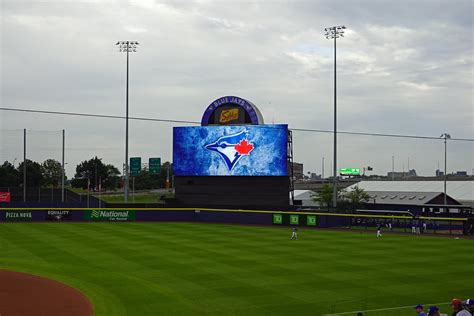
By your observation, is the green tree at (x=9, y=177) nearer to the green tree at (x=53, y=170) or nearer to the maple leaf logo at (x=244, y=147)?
the green tree at (x=53, y=170)

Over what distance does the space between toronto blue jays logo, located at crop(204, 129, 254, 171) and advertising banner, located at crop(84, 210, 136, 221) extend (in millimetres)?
11314

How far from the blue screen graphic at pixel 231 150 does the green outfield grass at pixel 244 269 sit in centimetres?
1167

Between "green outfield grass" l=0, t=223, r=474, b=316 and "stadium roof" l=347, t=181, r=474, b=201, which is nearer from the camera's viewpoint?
"green outfield grass" l=0, t=223, r=474, b=316

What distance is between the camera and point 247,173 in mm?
55000

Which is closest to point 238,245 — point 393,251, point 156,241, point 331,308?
point 156,241

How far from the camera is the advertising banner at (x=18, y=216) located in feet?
176

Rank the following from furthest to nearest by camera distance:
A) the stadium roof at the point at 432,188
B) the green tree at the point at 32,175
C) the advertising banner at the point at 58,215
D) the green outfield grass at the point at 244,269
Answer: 1. the green tree at the point at 32,175
2. the stadium roof at the point at 432,188
3. the advertising banner at the point at 58,215
4. the green outfield grass at the point at 244,269

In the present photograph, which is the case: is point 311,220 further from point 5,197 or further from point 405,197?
point 5,197

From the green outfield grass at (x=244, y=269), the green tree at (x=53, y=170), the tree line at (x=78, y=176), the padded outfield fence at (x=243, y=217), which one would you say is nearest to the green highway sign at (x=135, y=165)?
the padded outfield fence at (x=243, y=217)

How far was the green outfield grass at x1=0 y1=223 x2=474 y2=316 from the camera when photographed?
1889cm

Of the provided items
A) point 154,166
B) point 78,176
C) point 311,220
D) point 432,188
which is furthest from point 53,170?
point 311,220

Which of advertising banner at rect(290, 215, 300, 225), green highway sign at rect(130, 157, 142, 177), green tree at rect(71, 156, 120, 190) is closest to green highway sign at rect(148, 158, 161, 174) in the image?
green highway sign at rect(130, 157, 142, 177)

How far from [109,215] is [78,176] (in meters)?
77.4

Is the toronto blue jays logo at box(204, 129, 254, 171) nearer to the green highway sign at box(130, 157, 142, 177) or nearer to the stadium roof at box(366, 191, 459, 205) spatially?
the green highway sign at box(130, 157, 142, 177)
